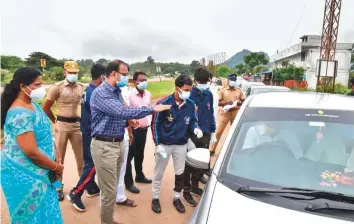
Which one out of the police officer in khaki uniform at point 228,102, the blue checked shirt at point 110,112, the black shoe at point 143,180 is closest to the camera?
the blue checked shirt at point 110,112

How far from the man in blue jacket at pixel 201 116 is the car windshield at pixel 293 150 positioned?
2.17 meters

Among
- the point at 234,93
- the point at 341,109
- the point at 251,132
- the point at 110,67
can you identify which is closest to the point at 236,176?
the point at 251,132

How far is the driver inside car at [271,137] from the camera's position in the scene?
8.04 feet

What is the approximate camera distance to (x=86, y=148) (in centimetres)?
422

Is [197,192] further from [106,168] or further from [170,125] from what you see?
[106,168]

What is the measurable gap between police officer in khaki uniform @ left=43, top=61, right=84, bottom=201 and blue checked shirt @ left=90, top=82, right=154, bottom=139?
1323 mm

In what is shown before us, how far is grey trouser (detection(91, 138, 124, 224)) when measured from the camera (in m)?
3.17

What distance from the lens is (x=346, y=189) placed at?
2068 mm

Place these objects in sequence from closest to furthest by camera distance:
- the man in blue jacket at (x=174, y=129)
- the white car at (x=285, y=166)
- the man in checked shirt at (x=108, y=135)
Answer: the white car at (x=285, y=166)
the man in checked shirt at (x=108, y=135)
the man in blue jacket at (x=174, y=129)

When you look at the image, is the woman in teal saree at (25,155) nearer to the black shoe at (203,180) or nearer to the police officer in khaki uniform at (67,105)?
the police officer in khaki uniform at (67,105)

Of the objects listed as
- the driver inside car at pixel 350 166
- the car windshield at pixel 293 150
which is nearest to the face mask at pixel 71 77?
the car windshield at pixel 293 150

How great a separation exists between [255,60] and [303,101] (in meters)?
74.0

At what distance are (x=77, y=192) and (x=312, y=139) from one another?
2.91 m

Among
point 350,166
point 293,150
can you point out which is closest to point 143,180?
point 293,150
